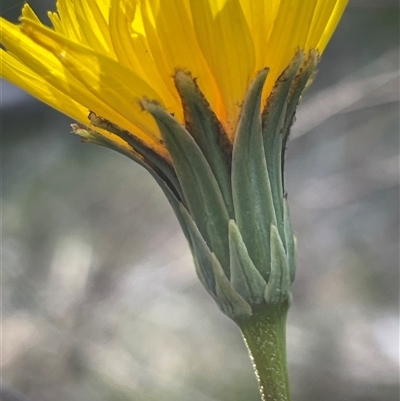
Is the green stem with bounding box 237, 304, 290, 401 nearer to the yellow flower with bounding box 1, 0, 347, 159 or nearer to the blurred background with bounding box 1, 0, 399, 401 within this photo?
the yellow flower with bounding box 1, 0, 347, 159

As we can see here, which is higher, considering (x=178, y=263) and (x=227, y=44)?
(x=178, y=263)

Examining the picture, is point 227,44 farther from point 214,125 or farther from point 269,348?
point 269,348

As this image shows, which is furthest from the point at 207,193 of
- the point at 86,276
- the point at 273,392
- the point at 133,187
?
the point at 133,187

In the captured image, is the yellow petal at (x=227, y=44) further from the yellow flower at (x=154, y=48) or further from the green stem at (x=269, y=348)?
the green stem at (x=269, y=348)

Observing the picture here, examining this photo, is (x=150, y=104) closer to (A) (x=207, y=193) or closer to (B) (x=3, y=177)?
(A) (x=207, y=193)

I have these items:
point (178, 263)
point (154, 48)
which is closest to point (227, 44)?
point (154, 48)

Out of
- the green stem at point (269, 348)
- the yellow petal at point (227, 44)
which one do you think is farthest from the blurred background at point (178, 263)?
the yellow petal at point (227, 44)
